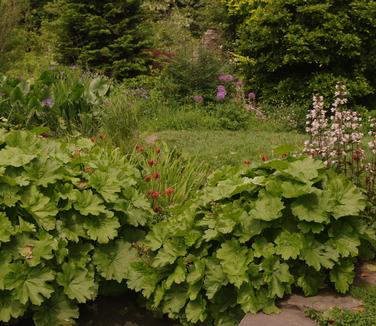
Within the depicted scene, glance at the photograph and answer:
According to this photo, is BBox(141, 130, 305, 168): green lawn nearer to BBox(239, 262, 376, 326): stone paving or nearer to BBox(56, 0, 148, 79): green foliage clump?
BBox(239, 262, 376, 326): stone paving

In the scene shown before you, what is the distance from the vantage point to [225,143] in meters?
6.79

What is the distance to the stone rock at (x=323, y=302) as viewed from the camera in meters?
3.28

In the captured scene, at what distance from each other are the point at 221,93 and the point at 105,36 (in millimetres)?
3930

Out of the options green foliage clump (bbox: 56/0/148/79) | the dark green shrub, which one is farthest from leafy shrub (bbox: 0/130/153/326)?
green foliage clump (bbox: 56/0/148/79)

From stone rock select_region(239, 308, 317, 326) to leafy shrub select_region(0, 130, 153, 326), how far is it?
984mm

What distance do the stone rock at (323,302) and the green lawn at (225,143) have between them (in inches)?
97.3

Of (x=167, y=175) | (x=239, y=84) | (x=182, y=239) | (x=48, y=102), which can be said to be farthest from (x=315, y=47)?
(x=182, y=239)

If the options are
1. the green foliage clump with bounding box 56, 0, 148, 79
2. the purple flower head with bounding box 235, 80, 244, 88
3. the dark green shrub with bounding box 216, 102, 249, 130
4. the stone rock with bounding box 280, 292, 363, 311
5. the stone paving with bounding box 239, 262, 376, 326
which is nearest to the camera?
the stone paving with bounding box 239, 262, 376, 326

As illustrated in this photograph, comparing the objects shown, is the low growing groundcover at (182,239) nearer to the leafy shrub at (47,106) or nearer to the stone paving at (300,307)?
the stone paving at (300,307)

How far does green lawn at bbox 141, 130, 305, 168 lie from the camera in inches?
240

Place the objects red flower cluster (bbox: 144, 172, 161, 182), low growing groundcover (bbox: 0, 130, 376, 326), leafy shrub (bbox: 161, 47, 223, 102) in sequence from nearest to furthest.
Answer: low growing groundcover (bbox: 0, 130, 376, 326)
red flower cluster (bbox: 144, 172, 161, 182)
leafy shrub (bbox: 161, 47, 223, 102)

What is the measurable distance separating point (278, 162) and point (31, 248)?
63.0 inches

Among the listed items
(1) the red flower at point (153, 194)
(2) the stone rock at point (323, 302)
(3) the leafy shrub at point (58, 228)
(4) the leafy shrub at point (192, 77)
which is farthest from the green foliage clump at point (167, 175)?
(4) the leafy shrub at point (192, 77)

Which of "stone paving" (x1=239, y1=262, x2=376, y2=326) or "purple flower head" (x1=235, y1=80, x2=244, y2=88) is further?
"purple flower head" (x1=235, y1=80, x2=244, y2=88)
